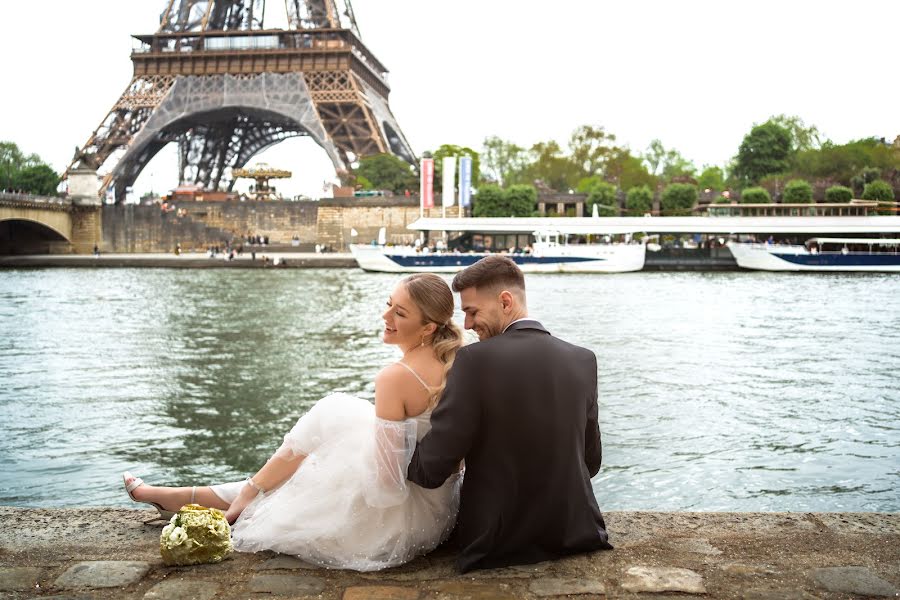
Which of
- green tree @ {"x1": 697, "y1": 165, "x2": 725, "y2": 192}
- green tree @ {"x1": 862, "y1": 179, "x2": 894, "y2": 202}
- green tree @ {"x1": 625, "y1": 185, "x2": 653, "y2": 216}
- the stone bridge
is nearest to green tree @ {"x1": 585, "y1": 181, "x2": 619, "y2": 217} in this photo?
green tree @ {"x1": 625, "y1": 185, "x2": 653, "y2": 216}

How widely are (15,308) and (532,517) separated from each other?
72.9ft

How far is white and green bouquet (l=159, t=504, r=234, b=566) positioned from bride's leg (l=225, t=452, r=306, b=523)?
0.87 feet

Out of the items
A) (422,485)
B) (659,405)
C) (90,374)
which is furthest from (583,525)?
(90,374)

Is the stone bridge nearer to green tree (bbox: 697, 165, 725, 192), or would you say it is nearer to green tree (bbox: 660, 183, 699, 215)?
green tree (bbox: 660, 183, 699, 215)

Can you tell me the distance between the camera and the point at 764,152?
70438 mm

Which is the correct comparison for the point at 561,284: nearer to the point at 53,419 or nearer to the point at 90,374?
the point at 90,374

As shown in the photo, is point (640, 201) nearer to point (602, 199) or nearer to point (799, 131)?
point (602, 199)

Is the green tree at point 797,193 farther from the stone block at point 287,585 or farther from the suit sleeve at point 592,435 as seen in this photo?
the stone block at point 287,585

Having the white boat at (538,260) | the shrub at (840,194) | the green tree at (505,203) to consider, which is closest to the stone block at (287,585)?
the white boat at (538,260)

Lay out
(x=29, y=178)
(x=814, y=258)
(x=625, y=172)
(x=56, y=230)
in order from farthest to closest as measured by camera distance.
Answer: (x=625, y=172) < (x=29, y=178) < (x=56, y=230) < (x=814, y=258)

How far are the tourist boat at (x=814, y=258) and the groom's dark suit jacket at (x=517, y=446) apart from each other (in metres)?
40.7

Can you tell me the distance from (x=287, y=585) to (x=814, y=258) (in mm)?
42738

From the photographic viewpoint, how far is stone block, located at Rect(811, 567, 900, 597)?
9.89 ft

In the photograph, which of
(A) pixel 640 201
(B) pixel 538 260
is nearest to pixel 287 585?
(B) pixel 538 260
